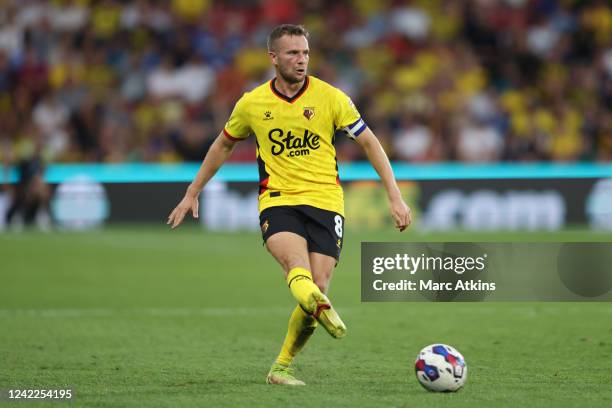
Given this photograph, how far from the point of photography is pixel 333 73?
2330 cm

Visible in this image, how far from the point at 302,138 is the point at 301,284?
1030mm

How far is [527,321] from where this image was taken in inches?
441

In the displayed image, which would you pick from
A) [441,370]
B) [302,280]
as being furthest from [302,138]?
[441,370]

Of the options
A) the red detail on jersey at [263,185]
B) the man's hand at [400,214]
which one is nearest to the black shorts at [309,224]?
the red detail on jersey at [263,185]

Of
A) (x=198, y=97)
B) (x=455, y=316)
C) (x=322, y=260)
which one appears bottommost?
(x=455, y=316)

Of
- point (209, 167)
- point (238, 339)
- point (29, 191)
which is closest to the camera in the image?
point (209, 167)

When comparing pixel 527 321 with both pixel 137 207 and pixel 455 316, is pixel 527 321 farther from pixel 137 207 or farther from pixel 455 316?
pixel 137 207

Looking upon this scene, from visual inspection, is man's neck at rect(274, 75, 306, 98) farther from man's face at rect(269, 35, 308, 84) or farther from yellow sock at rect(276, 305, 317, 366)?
yellow sock at rect(276, 305, 317, 366)

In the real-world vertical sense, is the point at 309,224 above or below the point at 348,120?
below

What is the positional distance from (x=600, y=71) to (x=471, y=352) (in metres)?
15.2

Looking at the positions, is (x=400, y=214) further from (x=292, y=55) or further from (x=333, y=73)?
(x=333, y=73)

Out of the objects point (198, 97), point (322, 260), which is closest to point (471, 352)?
point (322, 260)

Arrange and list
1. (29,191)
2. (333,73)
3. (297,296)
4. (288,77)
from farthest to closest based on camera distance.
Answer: (333,73)
(29,191)
(288,77)
(297,296)

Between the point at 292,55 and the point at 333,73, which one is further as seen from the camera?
the point at 333,73
